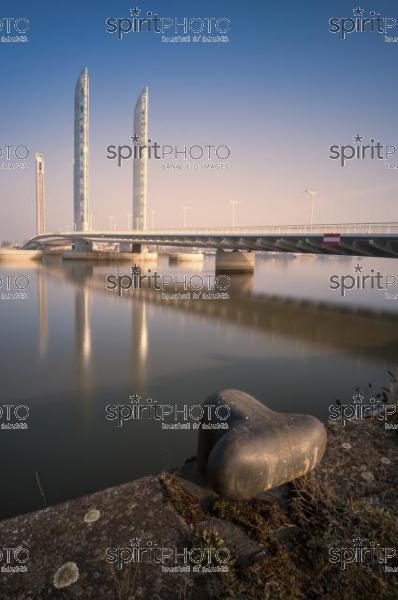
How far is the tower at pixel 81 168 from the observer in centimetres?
9981

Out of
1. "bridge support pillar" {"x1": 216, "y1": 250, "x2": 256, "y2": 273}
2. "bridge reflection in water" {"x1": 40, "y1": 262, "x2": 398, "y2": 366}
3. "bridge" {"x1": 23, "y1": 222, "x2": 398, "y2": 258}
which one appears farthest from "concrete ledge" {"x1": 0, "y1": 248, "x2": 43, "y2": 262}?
"bridge reflection in water" {"x1": 40, "y1": 262, "x2": 398, "y2": 366}

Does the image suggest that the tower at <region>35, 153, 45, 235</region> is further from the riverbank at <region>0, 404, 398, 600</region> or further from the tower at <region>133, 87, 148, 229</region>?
the riverbank at <region>0, 404, 398, 600</region>

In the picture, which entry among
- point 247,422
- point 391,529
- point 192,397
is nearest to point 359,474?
point 391,529

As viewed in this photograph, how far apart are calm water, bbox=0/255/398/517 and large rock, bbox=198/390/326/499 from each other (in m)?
2.39

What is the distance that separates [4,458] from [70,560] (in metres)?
3.77

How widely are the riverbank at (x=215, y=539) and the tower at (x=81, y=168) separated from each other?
10108 centimetres

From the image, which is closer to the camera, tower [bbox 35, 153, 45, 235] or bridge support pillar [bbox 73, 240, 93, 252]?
bridge support pillar [bbox 73, 240, 93, 252]

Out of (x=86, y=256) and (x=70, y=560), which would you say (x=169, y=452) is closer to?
(x=70, y=560)

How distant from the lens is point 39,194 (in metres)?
116

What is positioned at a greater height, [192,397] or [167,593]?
[167,593]

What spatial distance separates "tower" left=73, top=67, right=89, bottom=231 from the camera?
99.8m

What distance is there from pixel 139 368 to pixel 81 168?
334ft

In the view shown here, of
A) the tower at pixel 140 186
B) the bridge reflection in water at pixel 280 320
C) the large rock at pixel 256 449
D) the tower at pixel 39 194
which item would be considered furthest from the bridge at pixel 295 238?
the tower at pixel 39 194

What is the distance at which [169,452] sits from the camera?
6.65m
